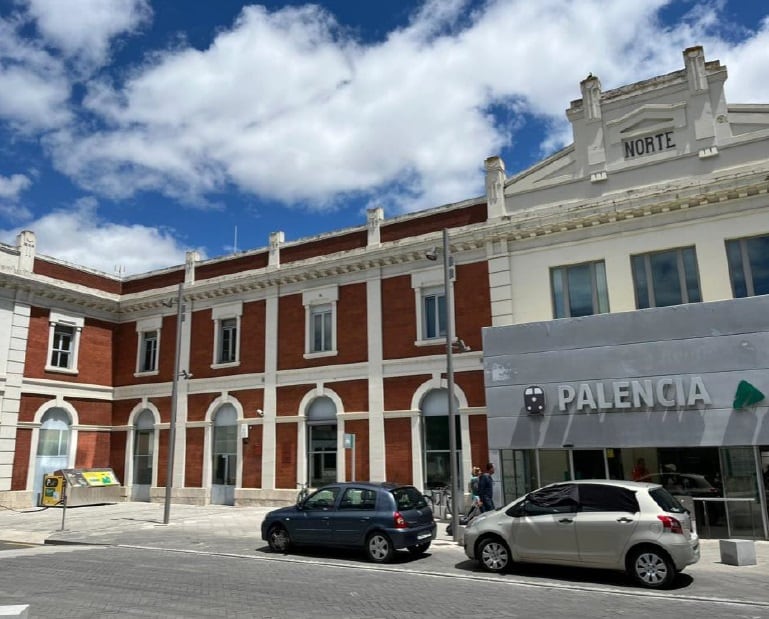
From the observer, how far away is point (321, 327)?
77.8 ft

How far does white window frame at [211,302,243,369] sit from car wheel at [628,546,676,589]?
18.1 metres

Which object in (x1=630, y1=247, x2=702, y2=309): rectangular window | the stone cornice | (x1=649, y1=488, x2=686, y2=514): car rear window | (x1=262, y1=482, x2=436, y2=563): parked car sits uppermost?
the stone cornice

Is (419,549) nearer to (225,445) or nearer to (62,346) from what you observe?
(225,445)

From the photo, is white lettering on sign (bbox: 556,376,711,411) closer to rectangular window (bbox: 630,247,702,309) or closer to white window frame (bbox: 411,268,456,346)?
rectangular window (bbox: 630,247,702,309)

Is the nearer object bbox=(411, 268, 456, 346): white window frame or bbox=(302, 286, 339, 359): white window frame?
bbox=(411, 268, 456, 346): white window frame

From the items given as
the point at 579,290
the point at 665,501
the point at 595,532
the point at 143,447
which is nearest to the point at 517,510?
the point at 595,532

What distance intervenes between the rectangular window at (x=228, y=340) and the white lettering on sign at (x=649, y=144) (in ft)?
52.6

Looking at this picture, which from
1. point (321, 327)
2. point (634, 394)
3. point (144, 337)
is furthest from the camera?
point (144, 337)

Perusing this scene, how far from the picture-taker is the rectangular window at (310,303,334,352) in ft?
76.9

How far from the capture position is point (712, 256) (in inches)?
659

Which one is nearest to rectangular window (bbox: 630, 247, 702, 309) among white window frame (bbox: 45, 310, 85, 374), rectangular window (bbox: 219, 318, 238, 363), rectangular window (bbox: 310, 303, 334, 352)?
rectangular window (bbox: 310, 303, 334, 352)

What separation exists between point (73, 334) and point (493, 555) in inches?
876

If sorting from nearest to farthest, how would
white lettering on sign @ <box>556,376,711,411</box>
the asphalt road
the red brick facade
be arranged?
the asphalt road
white lettering on sign @ <box>556,376,711,411</box>
the red brick facade

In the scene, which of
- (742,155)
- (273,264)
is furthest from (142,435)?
(742,155)
